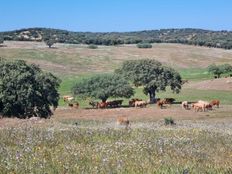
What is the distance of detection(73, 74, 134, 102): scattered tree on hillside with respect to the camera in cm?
7338

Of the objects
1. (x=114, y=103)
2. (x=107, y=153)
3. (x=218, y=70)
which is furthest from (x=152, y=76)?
(x=107, y=153)

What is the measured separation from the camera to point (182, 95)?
83.1m

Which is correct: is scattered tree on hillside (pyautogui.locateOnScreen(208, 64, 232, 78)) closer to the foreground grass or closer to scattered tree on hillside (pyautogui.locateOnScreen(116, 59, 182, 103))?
scattered tree on hillside (pyautogui.locateOnScreen(116, 59, 182, 103))

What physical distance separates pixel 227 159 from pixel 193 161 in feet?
4.25

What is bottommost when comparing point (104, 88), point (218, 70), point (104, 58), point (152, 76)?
point (104, 58)

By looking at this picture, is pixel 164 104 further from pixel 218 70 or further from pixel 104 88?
pixel 218 70

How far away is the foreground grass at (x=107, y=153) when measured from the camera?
30.5 feet

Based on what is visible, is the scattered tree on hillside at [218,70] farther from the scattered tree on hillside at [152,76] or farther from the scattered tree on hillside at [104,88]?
the scattered tree on hillside at [104,88]

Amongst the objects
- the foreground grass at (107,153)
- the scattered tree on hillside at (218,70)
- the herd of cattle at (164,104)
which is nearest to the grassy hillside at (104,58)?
the scattered tree on hillside at (218,70)

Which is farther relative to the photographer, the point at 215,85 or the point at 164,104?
the point at 215,85

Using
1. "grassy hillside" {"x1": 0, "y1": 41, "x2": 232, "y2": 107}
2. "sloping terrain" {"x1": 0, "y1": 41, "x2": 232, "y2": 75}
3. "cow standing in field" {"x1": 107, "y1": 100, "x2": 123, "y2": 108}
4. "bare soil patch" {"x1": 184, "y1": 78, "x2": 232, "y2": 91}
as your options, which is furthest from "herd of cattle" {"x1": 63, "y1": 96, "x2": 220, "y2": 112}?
"sloping terrain" {"x1": 0, "y1": 41, "x2": 232, "y2": 75}

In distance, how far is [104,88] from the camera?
245ft

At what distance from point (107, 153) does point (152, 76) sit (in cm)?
6448

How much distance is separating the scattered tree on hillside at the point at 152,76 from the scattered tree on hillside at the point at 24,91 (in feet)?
79.5
